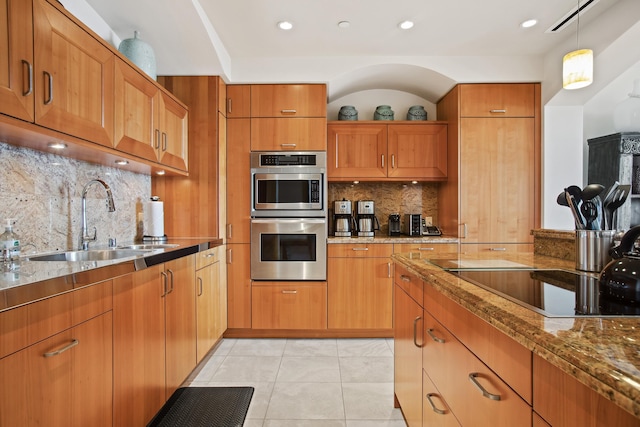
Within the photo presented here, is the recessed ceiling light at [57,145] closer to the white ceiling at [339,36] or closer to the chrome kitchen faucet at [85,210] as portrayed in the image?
the chrome kitchen faucet at [85,210]

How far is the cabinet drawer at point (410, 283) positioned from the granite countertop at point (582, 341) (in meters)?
0.47

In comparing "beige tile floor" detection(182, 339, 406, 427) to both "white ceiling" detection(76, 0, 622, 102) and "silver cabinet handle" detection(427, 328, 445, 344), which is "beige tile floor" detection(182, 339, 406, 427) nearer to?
"silver cabinet handle" detection(427, 328, 445, 344)

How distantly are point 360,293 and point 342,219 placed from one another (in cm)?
75

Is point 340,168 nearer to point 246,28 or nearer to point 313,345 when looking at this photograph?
point 246,28

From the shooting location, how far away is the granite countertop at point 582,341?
46cm

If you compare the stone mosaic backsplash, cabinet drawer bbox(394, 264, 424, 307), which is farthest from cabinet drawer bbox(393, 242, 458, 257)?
cabinet drawer bbox(394, 264, 424, 307)

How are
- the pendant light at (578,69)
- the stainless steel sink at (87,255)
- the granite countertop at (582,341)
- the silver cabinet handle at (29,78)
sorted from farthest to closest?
the pendant light at (578,69) < the stainless steel sink at (87,255) < the silver cabinet handle at (29,78) < the granite countertop at (582,341)

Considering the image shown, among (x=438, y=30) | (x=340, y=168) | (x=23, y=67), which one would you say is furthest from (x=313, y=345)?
(x=438, y=30)

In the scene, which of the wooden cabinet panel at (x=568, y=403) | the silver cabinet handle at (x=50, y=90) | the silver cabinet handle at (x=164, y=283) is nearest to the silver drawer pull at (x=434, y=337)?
the wooden cabinet panel at (x=568, y=403)

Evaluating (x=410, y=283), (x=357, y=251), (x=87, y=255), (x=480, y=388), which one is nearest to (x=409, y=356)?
(x=410, y=283)

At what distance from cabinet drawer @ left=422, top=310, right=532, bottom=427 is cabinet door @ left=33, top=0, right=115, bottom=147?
1802mm

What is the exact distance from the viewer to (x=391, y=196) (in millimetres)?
3715

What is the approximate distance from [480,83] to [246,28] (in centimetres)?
218

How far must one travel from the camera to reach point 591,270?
1.31m
